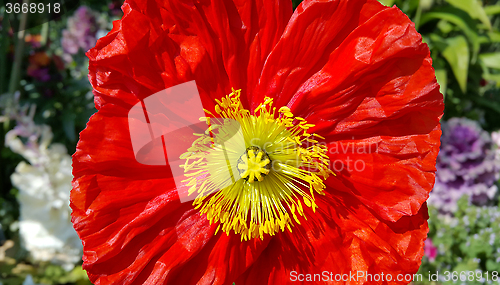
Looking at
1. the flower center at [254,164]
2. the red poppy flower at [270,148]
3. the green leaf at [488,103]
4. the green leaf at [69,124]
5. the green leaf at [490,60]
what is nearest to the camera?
the red poppy flower at [270,148]

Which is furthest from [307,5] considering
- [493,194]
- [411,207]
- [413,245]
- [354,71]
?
[493,194]

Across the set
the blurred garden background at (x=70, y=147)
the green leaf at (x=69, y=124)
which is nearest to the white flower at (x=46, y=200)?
the blurred garden background at (x=70, y=147)

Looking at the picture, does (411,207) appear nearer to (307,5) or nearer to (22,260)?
(307,5)

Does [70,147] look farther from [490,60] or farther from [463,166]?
[490,60]

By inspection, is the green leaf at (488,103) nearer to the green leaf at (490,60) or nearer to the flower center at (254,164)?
the green leaf at (490,60)

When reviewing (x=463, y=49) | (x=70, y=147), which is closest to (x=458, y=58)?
(x=463, y=49)

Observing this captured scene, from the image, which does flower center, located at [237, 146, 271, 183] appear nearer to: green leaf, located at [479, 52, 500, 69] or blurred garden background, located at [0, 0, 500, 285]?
blurred garden background, located at [0, 0, 500, 285]
